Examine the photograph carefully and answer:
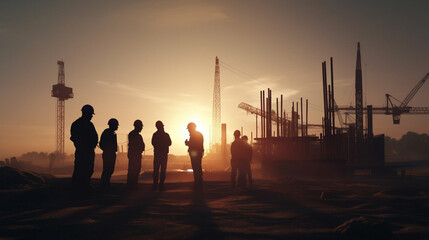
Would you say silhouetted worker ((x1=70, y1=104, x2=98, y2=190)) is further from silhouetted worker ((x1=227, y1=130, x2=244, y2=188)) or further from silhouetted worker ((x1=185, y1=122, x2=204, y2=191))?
silhouetted worker ((x1=227, y1=130, x2=244, y2=188))

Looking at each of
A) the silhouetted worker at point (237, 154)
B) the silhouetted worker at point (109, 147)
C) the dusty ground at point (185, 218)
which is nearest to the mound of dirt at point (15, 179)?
the silhouetted worker at point (109, 147)

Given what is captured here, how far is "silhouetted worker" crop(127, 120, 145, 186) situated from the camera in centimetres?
873

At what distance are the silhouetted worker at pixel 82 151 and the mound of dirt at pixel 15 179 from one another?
9.69ft

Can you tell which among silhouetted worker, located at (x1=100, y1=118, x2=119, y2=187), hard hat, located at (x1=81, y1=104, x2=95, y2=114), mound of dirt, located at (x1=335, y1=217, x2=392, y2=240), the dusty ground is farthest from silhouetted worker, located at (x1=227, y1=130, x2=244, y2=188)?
mound of dirt, located at (x1=335, y1=217, x2=392, y2=240)

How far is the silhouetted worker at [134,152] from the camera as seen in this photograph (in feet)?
28.6

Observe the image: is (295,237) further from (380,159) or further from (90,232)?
(380,159)

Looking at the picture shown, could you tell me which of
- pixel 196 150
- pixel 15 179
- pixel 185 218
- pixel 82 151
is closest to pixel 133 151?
pixel 196 150

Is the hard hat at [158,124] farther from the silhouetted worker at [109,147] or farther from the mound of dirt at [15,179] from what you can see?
the mound of dirt at [15,179]

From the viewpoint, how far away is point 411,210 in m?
5.14

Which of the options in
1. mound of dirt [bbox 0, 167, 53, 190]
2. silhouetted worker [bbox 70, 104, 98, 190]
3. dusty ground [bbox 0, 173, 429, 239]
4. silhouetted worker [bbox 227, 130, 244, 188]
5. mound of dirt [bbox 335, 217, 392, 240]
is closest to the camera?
mound of dirt [bbox 335, 217, 392, 240]

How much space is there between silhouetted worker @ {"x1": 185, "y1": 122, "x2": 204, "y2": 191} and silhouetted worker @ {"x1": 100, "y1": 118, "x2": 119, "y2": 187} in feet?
5.91

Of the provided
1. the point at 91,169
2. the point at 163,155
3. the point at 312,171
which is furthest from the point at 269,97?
the point at 91,169

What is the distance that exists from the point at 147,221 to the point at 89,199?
8.58ft

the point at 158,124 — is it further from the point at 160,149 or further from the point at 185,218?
the point at 185,218
